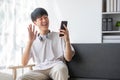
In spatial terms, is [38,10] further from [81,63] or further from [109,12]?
[109,12]

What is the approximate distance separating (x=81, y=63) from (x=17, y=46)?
101 centimetres

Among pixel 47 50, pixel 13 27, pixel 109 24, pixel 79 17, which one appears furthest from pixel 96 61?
pixel 13 27

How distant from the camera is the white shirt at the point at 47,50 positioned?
267 centimetres

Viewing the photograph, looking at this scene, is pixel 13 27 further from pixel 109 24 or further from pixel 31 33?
pixel 109 24

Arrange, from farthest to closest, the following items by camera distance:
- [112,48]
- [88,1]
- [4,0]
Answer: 1. [88,1]
2. [4,0]
3. [112,48]

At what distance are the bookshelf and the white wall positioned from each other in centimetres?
8

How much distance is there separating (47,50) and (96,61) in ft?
1.94

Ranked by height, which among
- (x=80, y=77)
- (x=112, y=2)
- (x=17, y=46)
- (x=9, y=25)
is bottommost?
(x=80, y=77)

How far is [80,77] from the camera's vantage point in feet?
9.60

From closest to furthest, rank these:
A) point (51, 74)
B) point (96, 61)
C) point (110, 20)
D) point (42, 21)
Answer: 1. point (51, 74)
2. point (42, 21)
3. point (96, 61)
4. point (110, 20)

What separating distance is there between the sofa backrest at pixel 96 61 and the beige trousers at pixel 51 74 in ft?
1.38

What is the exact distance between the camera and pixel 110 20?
11.2ft

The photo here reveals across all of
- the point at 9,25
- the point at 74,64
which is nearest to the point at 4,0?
the point at 9,25

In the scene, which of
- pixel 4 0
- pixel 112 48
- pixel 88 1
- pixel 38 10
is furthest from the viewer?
pixel 88 1
